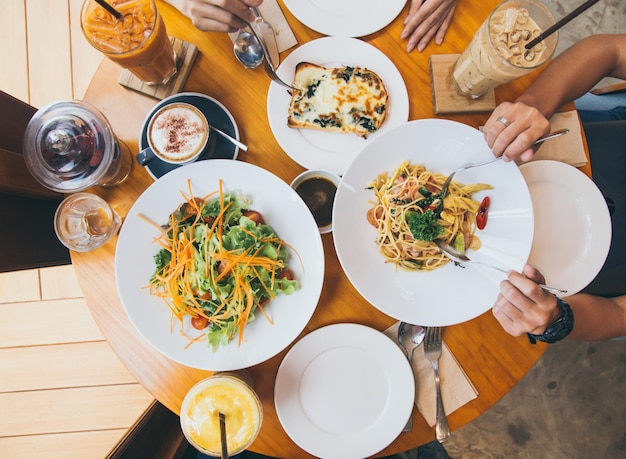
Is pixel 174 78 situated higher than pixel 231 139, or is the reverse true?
pixel 174 78

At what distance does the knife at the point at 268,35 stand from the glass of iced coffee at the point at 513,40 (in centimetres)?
68

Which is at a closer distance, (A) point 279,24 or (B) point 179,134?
(B) point 179,134

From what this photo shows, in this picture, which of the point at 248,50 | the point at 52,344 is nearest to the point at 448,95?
the point at 248,50

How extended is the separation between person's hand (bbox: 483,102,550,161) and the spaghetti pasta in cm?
15

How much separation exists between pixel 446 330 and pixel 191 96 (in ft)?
3.97

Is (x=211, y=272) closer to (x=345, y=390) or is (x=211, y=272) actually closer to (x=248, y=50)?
(x=345, y=390)

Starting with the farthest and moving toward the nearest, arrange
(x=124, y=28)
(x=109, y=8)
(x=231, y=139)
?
Result: (x=231, y=139), (x=124, y=28), (x=109, y=8)

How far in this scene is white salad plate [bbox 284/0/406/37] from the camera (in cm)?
152

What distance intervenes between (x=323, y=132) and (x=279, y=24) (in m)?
0.42

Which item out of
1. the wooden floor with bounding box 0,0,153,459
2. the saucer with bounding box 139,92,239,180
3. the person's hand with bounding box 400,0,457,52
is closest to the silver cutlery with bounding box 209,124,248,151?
the saucer with bounding box 139,92,239,180

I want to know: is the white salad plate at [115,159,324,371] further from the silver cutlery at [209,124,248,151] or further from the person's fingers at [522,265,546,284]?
the person's fingers at [522,265,546,284]

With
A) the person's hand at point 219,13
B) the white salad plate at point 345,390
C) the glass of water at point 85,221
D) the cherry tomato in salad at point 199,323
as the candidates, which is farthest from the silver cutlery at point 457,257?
the glass of water at point 85,221

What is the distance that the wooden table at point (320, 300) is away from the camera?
1.51m

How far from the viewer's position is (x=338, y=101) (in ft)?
4.97
